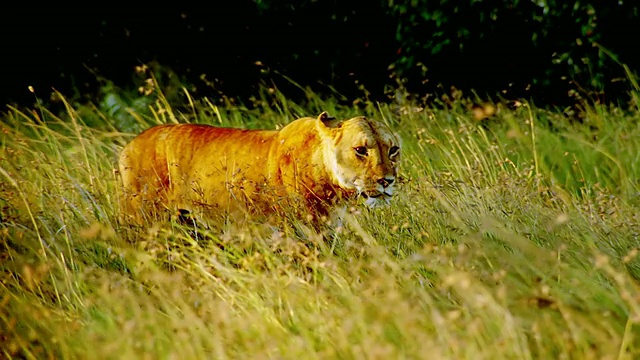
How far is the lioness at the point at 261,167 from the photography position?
447cm

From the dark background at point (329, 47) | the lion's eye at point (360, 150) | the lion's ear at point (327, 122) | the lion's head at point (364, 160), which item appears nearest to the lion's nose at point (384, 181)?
the lion's head at point (364, 160)

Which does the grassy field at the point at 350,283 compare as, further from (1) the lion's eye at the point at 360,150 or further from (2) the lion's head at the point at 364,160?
(1) the lion's eye at the point at 360,150

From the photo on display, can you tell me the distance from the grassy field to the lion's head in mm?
177

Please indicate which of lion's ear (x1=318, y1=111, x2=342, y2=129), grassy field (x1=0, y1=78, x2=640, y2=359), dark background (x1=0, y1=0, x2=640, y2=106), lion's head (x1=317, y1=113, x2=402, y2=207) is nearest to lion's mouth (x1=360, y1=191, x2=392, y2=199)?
lion's head (x1=317, y1=113, x2=402, y2=207)

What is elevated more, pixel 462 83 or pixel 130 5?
pixel 130 5

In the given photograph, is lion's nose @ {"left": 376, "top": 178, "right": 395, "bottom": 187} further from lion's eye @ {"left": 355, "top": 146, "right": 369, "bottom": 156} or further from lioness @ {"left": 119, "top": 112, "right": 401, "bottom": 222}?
lion's eye @ {"left": 355, "top": 146, "right": 369, "bottom": 156}

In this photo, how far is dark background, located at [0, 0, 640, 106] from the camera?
8.65m

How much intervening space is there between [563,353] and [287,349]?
93 centimetres

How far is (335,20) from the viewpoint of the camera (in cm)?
950

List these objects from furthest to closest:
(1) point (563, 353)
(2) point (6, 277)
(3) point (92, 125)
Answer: (3) point (92, 125) → (2) point (6, 277) → (1) point (563, 353)

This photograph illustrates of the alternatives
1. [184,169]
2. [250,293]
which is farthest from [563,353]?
[184,169]

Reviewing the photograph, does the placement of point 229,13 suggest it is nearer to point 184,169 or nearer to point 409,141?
point 409,141

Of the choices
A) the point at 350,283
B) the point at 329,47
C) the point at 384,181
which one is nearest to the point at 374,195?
the point at 384,181

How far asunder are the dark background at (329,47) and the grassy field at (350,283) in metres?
3.24
